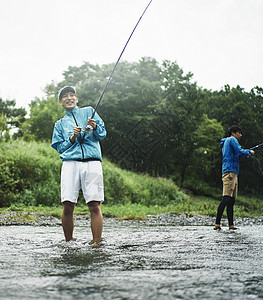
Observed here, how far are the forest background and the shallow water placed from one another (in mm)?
28074

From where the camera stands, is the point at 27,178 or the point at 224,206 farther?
the point at 27,178

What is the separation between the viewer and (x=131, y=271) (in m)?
2.87

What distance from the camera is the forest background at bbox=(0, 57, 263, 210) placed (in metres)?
38.1

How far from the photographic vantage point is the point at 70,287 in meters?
2.29

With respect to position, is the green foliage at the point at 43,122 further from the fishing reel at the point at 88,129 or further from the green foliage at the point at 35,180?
the fishing reel at the point at 88,129

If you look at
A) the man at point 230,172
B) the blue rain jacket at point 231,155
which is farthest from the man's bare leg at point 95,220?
the blue rain jacket at point 231,155

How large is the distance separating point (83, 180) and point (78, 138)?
20.6 inches

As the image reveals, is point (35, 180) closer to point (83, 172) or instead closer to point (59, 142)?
point (59, 142)

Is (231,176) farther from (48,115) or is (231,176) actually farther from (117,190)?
(48,115)

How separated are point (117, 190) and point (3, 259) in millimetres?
13249

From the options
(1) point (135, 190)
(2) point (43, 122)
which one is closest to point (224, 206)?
(1) point (135, 190)

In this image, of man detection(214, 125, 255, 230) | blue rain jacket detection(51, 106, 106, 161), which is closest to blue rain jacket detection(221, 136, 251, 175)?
man detection(214, 125, 255, 230)

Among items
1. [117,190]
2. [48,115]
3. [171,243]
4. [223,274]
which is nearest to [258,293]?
[223,274]

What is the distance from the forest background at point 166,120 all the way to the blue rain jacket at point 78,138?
27006mm
